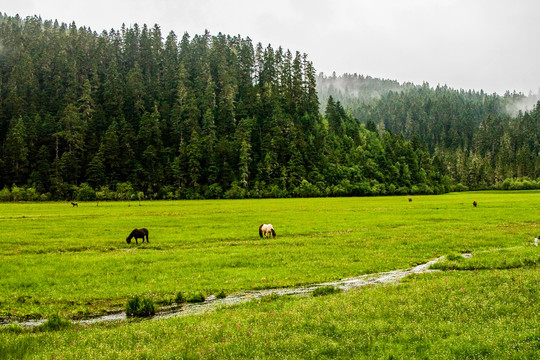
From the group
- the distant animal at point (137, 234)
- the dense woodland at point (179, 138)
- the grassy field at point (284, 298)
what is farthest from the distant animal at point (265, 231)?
the dense woodland at point (179, 138)

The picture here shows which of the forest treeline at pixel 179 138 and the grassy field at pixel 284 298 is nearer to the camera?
the grassy field at pixel 284 298

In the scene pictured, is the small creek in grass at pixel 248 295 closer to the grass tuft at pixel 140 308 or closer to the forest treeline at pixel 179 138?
the grass tuft at pixel 140 308

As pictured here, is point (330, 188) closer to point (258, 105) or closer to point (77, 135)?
point (258, 105)

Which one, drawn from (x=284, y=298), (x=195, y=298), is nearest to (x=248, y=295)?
(x=284, y=298)

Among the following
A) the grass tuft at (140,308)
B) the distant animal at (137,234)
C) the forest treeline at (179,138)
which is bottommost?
the grass tuft at (140,308)

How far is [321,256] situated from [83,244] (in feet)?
81.6

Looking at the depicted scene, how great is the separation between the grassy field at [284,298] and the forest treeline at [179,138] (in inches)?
3766

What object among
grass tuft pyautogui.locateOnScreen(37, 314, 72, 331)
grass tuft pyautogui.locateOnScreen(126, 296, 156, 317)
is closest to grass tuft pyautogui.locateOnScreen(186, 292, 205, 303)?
grass tuft pyautogui.locateOnScreen(126, 296, 156, 317)

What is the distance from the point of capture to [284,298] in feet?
59.4

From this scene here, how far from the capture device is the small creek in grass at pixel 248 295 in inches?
650

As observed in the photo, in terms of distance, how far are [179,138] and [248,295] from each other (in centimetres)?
14986

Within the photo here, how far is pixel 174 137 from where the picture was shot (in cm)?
16125

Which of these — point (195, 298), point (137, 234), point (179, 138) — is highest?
point (179, 138)

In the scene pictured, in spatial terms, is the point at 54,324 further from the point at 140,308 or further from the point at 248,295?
the point at 248,295
